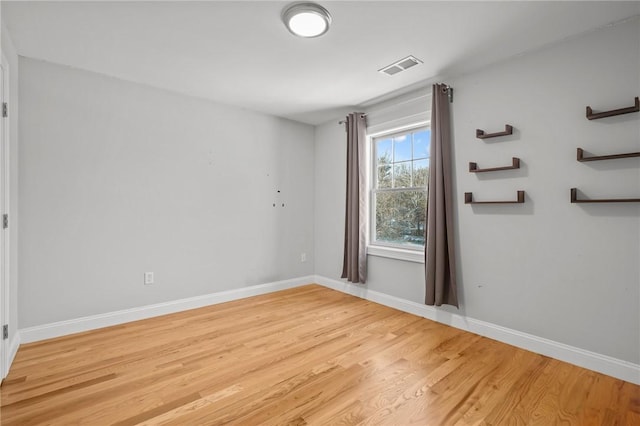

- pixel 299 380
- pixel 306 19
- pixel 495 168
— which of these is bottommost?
pixel 299 380

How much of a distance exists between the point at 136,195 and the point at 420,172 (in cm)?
314

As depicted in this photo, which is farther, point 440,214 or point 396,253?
point 396,253

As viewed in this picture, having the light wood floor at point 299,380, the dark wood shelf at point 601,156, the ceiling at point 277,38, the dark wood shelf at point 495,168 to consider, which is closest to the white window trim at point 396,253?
the light wood floor at point 299,380

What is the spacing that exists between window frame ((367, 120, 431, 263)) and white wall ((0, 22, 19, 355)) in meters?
3.44

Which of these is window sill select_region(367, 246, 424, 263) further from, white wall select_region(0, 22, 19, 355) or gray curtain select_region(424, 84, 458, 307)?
white wall select_region(0, 22, 19, 355)

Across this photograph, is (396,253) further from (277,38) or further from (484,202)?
(277,38)

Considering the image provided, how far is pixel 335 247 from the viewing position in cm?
444

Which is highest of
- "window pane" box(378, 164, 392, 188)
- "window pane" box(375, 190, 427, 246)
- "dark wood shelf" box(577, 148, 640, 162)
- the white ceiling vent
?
the white ceiling vent

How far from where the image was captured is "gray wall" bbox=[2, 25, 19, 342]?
234 cm

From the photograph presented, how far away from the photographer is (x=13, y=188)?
244 centimetres

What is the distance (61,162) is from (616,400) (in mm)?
4605

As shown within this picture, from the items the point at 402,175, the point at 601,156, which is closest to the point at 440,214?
the point at 402,175

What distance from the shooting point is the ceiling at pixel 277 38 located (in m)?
2.00

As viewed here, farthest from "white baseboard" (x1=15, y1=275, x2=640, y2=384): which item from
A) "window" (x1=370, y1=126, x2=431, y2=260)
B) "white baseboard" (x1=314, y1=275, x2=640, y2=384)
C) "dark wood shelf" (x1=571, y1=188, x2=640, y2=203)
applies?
"dark wood shelf" (x1=571, y1=188, x2=640, y2=203)
